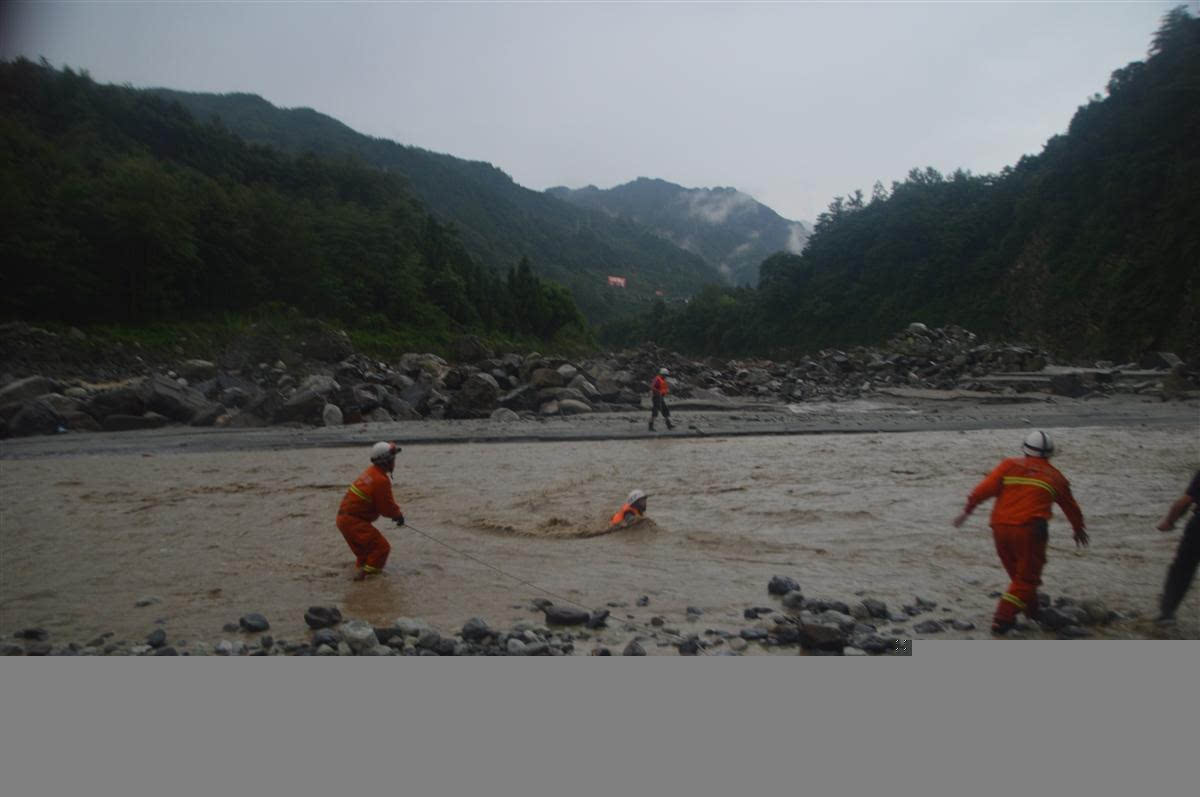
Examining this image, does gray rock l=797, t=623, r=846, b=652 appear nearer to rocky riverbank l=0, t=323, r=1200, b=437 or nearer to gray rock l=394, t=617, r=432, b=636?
gray rock l=394, t=617, r=432, b=636

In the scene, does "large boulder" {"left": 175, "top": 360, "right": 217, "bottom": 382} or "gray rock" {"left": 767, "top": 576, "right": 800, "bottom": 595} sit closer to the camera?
"gray rock" {"left": 767, "top": 576, "right": 800, "bottom": 595}

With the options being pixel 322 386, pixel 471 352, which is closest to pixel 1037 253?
pixel 471 352

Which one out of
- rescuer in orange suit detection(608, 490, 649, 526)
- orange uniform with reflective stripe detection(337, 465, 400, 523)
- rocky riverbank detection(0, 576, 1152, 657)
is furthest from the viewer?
rescuer in orange suit detection(608, 490, 649, 526)

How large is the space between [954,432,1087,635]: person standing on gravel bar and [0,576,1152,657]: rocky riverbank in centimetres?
23

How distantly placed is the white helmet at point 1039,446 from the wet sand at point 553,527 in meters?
1.26

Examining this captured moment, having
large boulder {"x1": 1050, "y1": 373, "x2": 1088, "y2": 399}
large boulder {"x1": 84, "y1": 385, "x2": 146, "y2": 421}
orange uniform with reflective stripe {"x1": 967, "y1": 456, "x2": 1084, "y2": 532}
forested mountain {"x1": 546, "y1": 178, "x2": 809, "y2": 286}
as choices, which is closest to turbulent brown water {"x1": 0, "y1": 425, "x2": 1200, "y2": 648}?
orange uniform with reflective stripe {"x1": 967, "y1": 456, "x2": 1084, "y2": 532}

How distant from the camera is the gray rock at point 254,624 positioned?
200 inches

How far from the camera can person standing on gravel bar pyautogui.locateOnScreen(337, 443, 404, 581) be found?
639 cm

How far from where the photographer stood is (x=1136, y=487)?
31.7 feet

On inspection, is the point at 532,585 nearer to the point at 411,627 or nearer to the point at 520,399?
the point at 411,627

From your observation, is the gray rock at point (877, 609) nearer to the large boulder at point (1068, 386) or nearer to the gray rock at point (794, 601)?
the gray rock at point (794, 601)

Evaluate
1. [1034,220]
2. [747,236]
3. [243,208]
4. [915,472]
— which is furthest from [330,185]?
[747,236]

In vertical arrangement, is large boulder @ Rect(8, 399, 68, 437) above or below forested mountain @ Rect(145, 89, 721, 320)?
below

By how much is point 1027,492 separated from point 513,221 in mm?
75505
